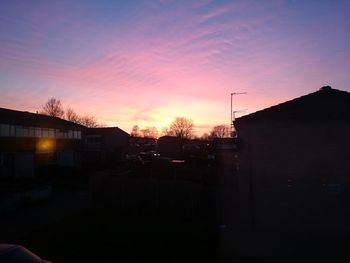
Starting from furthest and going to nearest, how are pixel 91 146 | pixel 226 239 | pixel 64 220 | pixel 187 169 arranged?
pixel 91 146 → pixel 187 169 → pixel 64 220 → pixel 226 239

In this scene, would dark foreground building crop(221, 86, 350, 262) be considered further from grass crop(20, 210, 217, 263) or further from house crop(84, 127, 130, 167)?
house crop(84, 127, 130, 167)

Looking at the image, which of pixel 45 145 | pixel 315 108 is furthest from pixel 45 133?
pixel 315 108

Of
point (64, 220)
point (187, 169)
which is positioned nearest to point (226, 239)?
point (64, 220)

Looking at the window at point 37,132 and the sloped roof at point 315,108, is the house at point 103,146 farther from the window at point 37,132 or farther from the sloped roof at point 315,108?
the sloped roof at point 315,108

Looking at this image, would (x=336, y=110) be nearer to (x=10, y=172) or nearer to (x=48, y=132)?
(x=10, y=172)

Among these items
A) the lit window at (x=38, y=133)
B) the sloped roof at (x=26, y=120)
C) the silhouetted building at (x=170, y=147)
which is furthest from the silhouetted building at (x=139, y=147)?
the lit window at (x=38, y=133)

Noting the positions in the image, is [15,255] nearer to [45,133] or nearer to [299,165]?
[299,165]

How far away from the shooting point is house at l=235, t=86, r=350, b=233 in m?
15.6

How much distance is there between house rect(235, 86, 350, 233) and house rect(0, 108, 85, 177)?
2463cm

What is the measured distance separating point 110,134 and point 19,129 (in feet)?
72.8

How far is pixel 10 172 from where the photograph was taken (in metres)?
34.7

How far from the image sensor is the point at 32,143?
38438 mm

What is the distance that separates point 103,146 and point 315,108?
4289 centimetres

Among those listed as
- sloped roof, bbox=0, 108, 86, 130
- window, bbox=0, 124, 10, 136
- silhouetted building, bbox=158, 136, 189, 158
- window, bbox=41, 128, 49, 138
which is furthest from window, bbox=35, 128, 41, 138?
silhouetted building, bbox=158, 136, 189, 158
